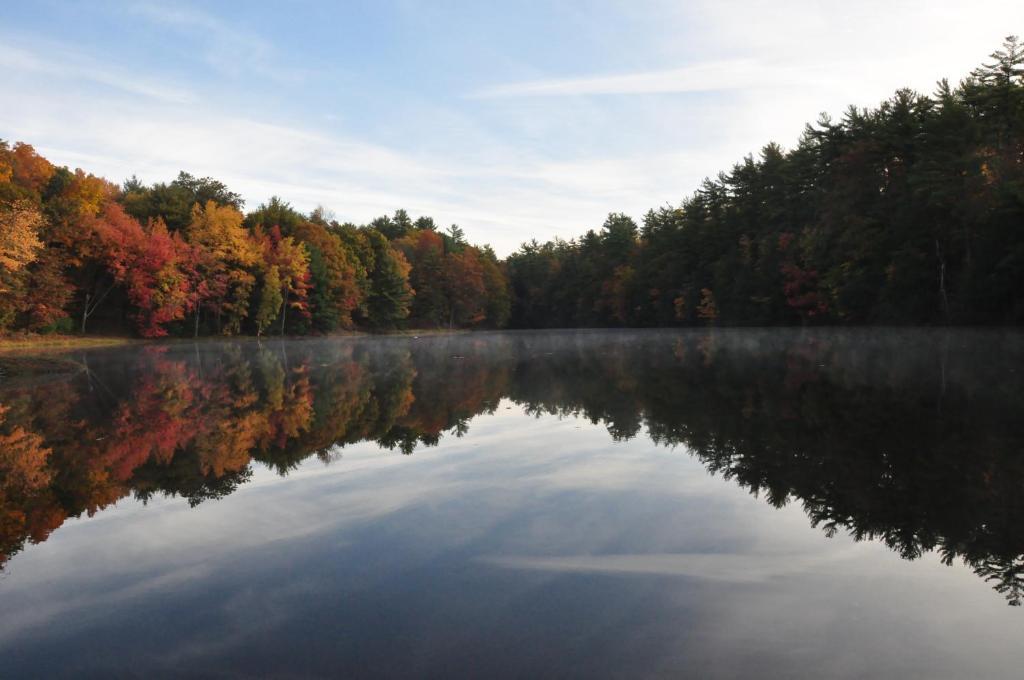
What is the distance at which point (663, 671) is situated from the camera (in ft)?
11.2

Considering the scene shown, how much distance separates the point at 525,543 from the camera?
5.46 meters

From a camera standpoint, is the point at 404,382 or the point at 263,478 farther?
the point at 404,382

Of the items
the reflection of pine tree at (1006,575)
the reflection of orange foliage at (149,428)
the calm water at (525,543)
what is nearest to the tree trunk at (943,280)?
the calm water at (525,543)

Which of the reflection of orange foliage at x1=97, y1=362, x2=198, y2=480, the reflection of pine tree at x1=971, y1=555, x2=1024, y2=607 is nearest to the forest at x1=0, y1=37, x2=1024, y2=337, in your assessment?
the reflection of orange foliage at x1=97, y1=362, x2=198, y2=480

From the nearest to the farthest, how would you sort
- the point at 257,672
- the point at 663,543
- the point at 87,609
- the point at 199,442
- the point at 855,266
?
the point at 257,672, the point at 87,609, the point at 663,543, the point at 199,442, the point at 855,266

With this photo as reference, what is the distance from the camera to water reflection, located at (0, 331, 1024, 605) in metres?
6.25

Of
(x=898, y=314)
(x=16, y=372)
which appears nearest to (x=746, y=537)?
(x=16, y=372)

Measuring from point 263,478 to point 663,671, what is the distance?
5918mm

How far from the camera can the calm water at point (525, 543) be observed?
146 inches

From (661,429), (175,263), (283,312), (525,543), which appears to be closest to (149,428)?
(661,429)

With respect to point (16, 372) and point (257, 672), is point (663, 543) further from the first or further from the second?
point (16, 372)

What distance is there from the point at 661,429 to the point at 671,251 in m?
79.1

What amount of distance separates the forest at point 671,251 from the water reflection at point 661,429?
21735mm

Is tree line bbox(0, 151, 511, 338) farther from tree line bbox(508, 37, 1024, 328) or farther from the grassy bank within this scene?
tree line bbox(508, 37, 1024, 328)
